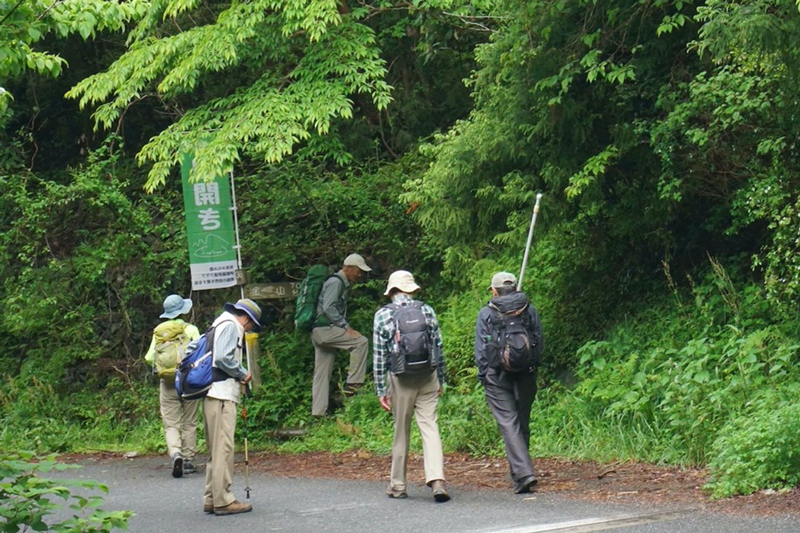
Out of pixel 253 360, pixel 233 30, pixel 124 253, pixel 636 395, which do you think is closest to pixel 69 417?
pixel 124 253

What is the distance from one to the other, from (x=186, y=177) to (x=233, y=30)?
1.99 meters

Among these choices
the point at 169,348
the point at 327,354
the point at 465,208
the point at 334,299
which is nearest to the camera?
the point at 169,348

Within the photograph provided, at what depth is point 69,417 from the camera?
57.5 feet

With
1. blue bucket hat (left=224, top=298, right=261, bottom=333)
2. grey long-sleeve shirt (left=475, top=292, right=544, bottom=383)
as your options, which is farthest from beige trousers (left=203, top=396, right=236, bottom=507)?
grey long-sleeve shirt (left=475, top=292, right=544, bottom=383)

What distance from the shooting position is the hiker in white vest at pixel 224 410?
9.38 metres

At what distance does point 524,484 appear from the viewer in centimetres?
966

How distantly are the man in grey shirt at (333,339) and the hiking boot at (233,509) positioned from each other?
18.2 feet

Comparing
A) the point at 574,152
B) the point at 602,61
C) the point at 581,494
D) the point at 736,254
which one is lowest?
the point at 581,494

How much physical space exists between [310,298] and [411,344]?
6.06 metres

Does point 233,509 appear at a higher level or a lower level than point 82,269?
lower

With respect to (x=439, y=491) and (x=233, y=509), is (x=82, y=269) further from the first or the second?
(x=439, y=491)

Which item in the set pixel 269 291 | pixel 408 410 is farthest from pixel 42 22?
pixel 269 291

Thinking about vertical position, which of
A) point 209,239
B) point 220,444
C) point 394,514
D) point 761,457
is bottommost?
point 394,514

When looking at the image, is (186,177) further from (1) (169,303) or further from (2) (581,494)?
(2) (581,494)
